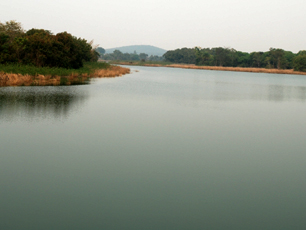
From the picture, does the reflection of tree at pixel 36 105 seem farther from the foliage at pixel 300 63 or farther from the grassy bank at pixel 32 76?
the foliage at pixel 300 63

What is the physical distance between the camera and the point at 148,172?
7.67m

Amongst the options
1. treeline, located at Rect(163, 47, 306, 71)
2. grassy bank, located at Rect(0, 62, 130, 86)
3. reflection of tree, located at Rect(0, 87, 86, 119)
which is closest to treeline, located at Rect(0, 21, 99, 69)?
grassy bank, located at Rect(0, 62, 130, 86)

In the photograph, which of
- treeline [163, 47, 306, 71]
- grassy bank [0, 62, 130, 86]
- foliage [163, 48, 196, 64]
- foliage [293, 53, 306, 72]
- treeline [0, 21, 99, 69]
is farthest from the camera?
foliage [163, 48, 196, 64]

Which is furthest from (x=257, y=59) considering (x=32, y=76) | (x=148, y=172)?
(x=148, y=172)

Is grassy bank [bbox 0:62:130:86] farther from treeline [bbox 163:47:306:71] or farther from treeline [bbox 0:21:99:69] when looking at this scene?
treeline [bbox 163:47:306:71]

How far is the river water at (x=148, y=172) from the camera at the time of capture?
552 cm

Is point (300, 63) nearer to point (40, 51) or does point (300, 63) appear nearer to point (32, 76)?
point (40, 51)

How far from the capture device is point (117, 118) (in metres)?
14.6

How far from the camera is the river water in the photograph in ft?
18.1

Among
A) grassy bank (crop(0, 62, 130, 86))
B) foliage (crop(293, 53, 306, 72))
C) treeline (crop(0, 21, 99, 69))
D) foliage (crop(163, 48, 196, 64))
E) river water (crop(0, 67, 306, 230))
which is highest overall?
foliage (crop(163, 48, 196, 64))

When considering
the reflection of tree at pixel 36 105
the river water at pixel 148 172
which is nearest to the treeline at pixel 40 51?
the reflection of tree at pixel 36 105

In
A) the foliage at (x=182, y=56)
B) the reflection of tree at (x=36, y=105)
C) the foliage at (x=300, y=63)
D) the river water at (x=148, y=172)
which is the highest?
the foliage at (x=182, y=56)

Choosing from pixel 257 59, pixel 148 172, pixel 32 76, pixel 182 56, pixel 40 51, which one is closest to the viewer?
pixel 148 172

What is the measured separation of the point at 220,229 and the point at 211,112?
12.3 metres
